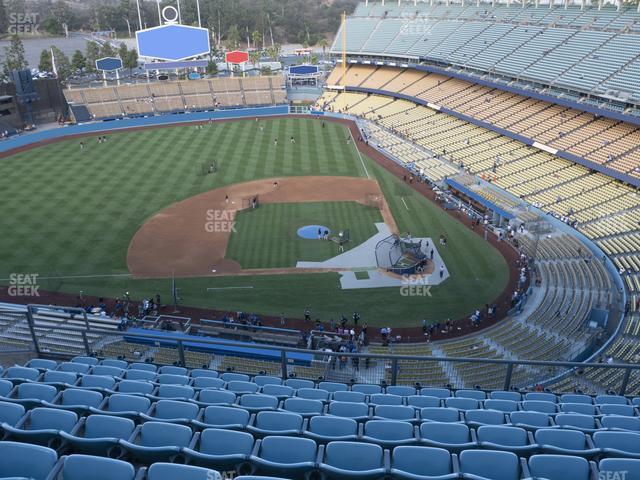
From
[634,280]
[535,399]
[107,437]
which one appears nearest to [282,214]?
[634,280]

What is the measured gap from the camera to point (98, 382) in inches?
395

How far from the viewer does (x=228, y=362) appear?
17422 mm

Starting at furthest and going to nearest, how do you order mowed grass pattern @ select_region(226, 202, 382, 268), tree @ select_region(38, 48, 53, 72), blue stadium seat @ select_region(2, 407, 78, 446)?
1. tree @ select_region(38, 48, 53, 72)
2. mowed grass pattern @ select_region(226, 202, 382, 268)
3. blue stadium seat @ select_region(2, 407, 78, 446)

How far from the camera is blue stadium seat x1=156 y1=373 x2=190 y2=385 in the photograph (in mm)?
10844

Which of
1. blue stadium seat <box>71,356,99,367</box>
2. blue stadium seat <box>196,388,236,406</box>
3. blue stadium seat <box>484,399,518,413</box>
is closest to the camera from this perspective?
blue stadium seat <box>196,388,236,406</box>

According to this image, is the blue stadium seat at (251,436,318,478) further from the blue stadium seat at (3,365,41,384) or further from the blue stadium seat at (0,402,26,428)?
the blue stadium seat at (3,365,41,384)

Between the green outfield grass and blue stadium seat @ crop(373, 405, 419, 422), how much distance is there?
16589 mm

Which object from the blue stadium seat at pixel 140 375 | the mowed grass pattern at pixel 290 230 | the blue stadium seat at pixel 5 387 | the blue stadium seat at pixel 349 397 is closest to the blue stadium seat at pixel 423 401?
the blue stadium seat at pixel 349 397

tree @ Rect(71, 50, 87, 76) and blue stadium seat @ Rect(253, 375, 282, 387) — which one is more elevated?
tree @ Rect(71, 50, 87, 76)

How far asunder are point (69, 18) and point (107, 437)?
15368 cm

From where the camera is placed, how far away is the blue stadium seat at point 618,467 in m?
6.54

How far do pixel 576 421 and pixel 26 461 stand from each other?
878 centimetres

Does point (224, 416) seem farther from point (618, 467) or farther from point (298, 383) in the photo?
point (618, 467)

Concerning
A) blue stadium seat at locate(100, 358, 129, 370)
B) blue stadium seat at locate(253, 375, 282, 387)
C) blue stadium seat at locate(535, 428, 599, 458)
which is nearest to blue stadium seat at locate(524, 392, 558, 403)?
blue stadium seat at locate(535, 428, 599, 458)
